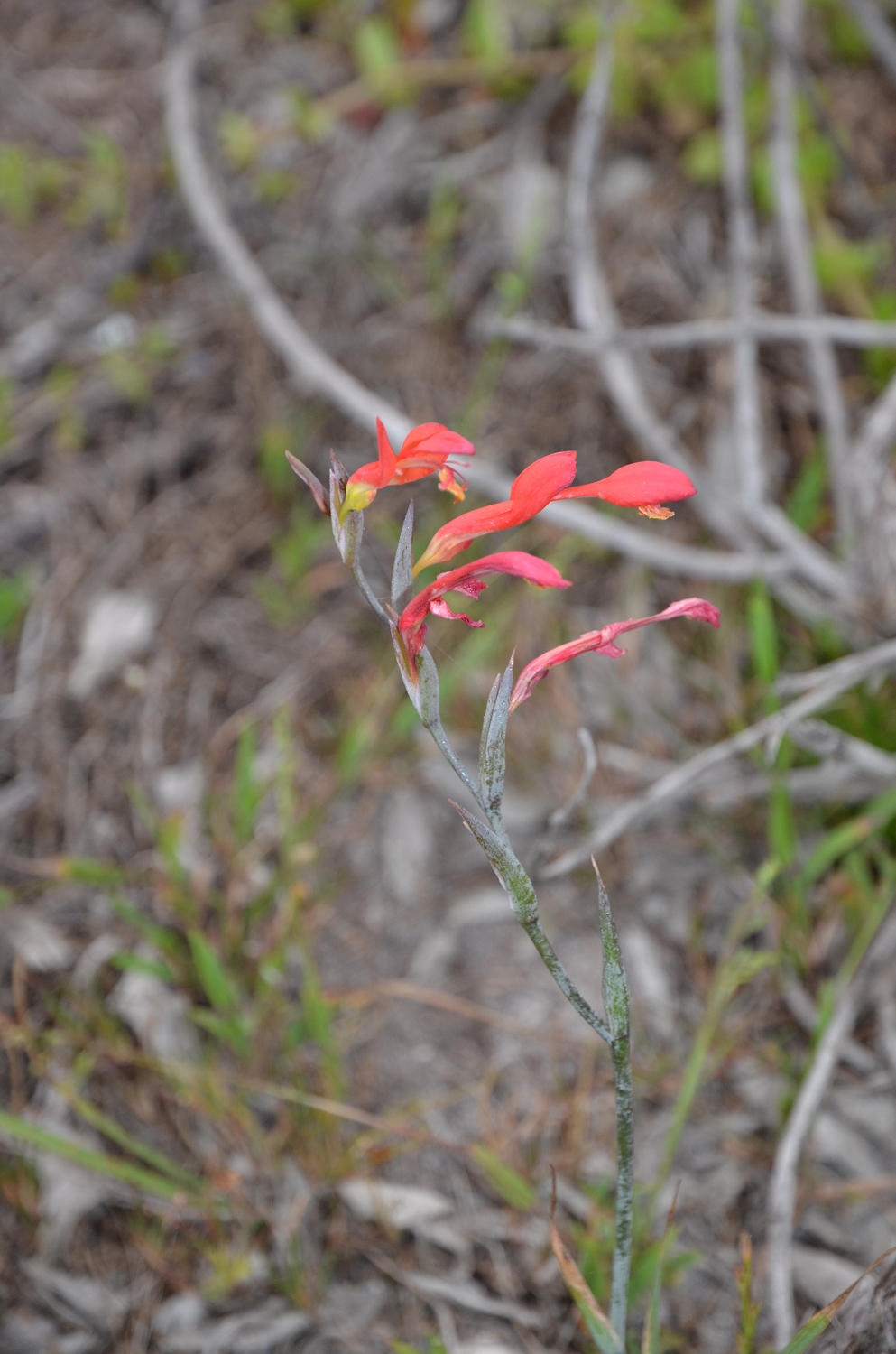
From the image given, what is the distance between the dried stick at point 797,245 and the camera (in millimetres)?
2188

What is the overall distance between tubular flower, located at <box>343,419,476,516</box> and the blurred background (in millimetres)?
835

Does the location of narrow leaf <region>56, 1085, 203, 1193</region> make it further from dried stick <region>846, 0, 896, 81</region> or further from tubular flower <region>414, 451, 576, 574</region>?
dried stick <region>846, 0, 896, 81</region>

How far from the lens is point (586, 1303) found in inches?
43.5

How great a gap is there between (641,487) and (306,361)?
1.78 metres

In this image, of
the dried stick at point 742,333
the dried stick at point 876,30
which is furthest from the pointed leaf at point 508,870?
the dried stick at point 876,30

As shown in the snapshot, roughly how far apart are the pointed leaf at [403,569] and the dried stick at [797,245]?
1.49 meters

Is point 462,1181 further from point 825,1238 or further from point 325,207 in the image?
point 325,207

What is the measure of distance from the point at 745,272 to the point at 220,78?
2.03m

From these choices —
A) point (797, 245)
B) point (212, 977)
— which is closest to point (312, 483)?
point (212, 977)

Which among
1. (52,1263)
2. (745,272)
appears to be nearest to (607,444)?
(745,272)

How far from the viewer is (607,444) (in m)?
2.58

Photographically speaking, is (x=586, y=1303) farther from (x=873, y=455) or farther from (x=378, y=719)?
(x=873, y=455)

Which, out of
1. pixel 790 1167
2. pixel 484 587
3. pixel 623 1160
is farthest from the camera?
pixel 790 1167

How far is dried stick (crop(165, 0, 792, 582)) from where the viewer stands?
7.05 feet
